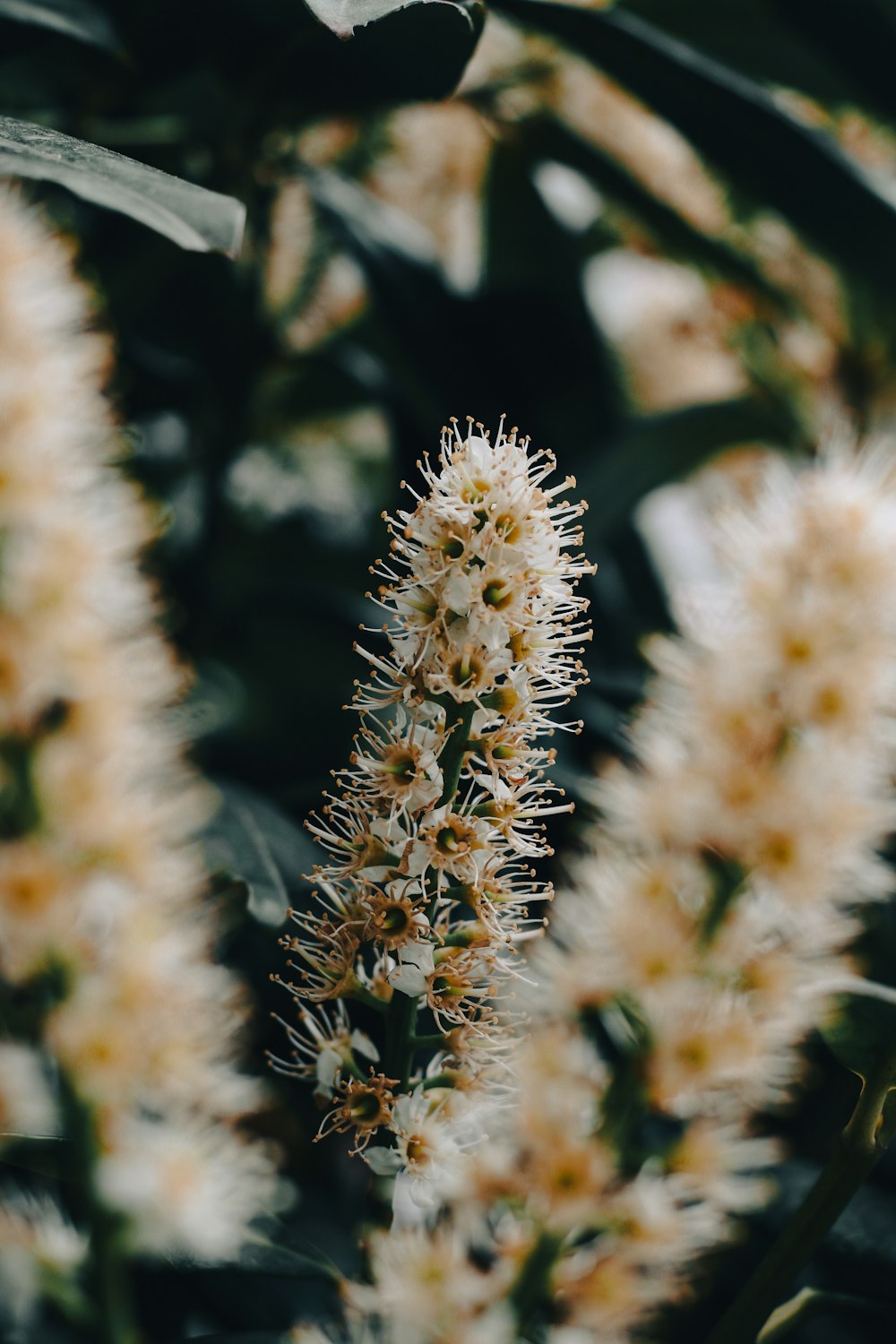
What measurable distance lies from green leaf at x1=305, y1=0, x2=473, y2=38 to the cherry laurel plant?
0.28 metres

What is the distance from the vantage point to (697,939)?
1.42ft

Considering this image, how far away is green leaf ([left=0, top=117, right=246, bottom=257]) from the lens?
0.45 metres

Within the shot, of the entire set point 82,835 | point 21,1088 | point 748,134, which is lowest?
point 21,1088

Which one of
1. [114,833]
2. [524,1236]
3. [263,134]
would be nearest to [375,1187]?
[524,1236]

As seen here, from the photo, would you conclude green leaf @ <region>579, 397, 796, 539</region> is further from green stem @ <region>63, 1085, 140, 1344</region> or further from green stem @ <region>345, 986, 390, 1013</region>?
green stem @ <region>63, 1085, 140, 1344</region>

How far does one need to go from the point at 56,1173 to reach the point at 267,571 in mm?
788

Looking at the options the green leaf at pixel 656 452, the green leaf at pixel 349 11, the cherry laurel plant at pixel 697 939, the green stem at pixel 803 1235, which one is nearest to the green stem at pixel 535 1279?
the cherry laurel plant at pixel 697 939

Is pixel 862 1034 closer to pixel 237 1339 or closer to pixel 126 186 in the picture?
pixel 237 1339

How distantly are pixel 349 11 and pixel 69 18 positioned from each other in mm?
299

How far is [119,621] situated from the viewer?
45 cm

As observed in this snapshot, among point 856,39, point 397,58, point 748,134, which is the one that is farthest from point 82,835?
point 856,39

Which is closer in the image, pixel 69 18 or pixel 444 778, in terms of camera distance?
pixel 444 778

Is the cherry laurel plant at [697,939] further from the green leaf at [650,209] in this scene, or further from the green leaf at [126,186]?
the green leaf at [650,209]

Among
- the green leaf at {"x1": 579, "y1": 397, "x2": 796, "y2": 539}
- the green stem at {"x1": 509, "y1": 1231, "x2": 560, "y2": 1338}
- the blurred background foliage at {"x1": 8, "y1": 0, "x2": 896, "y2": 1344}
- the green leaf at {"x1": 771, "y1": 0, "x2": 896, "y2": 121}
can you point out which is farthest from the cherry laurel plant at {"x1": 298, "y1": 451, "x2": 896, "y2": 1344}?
the green leaf at {"x1": 771, "y1": 0, "x2": 896, "y2": 121}
